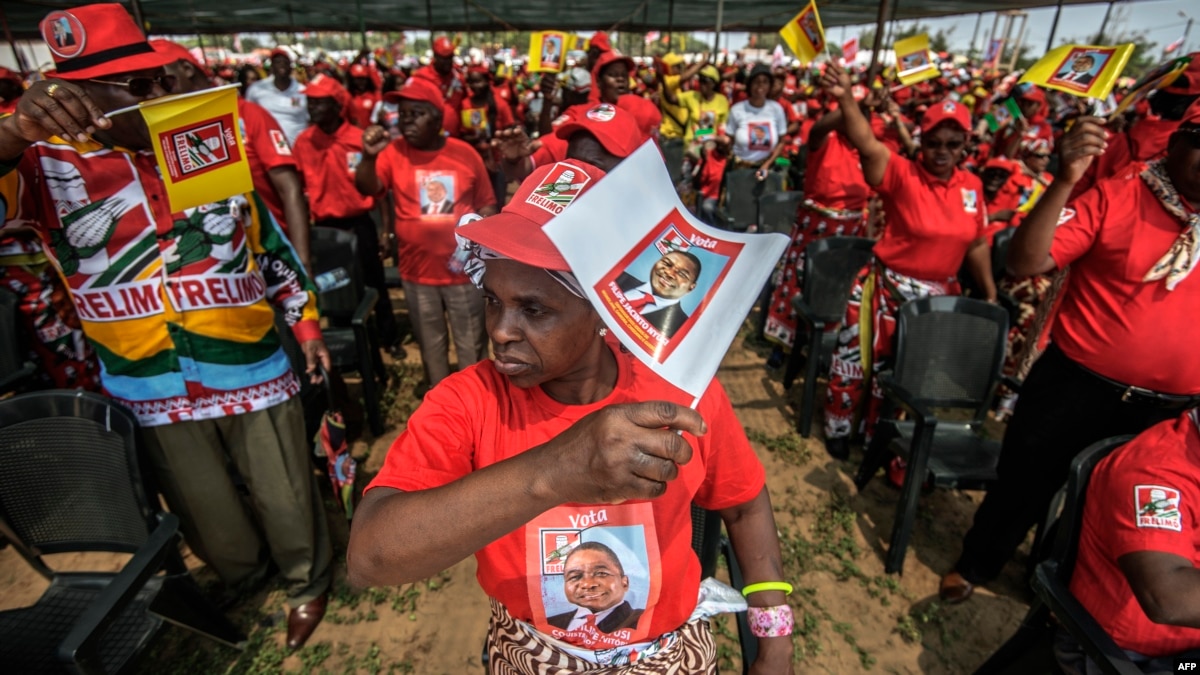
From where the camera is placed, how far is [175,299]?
88.4 inches

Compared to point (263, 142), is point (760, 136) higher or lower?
lower

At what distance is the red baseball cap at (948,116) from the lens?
12.1 ft

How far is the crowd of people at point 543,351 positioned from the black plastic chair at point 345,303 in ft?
1.42

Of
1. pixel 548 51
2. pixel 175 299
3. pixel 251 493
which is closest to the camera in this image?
pixel 175 299

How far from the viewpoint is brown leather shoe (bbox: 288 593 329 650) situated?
9.27 ft

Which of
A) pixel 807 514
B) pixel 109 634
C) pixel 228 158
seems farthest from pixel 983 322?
pixel 109 634

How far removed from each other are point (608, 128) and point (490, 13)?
14311mm

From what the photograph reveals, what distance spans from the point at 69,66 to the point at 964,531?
4.82 metres

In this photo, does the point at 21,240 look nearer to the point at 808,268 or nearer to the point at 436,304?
the point at 436,304

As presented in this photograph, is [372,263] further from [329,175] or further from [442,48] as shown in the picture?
[442,48]

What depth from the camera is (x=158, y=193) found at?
218cm

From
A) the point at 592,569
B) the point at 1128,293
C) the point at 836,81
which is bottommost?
the point at 592,569

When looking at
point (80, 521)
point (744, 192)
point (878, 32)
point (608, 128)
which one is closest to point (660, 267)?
point (608, 128)

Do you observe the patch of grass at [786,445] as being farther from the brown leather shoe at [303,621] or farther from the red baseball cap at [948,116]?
the brown leather shoe at [303,621]
